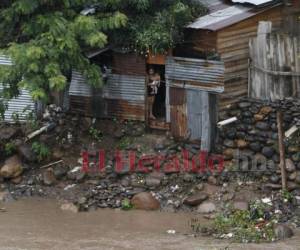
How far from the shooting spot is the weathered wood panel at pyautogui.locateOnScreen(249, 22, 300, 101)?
578 inches

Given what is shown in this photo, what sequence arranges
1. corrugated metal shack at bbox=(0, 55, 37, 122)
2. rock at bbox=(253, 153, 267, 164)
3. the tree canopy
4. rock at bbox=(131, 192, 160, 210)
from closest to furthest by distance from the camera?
the tree canopy < rock at bbox=(131, 192, 160, 210) < rock at bbox=(253, 153, 267, 164) < corrugated metal shack at bbox=(0, 55, 37, 122)

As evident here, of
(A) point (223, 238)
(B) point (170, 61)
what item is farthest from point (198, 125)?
(A) point (223, 238)

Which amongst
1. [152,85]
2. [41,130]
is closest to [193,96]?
[152,85]

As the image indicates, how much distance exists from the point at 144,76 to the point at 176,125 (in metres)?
1.44

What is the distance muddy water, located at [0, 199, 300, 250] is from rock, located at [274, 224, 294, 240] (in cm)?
19

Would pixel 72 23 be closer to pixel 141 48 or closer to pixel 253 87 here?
pixel 141 48

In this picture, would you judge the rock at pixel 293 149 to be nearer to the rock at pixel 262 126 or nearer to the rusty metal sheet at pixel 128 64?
the rock at pixel 262 126

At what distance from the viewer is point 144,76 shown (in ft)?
53.2

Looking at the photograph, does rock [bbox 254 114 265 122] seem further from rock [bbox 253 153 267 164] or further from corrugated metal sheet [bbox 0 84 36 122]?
corrugated metal sheet [bbox 0 84 36 122]

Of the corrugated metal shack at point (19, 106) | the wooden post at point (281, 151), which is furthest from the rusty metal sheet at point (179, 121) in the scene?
the corrugated metal shack at point (19, 106)

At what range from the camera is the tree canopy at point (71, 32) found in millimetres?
13641

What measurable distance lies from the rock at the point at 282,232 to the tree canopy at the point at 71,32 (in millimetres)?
4876

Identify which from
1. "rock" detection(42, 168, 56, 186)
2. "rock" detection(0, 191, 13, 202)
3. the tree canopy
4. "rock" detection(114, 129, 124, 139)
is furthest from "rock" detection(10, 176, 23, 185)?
"rock" detection(114, 129, 124, 139)

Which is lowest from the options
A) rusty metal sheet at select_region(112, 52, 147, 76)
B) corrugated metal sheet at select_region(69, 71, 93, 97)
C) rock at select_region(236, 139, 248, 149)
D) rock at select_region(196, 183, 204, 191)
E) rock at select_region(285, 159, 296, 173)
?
rock at select_region(196, 183, 204, 191)
